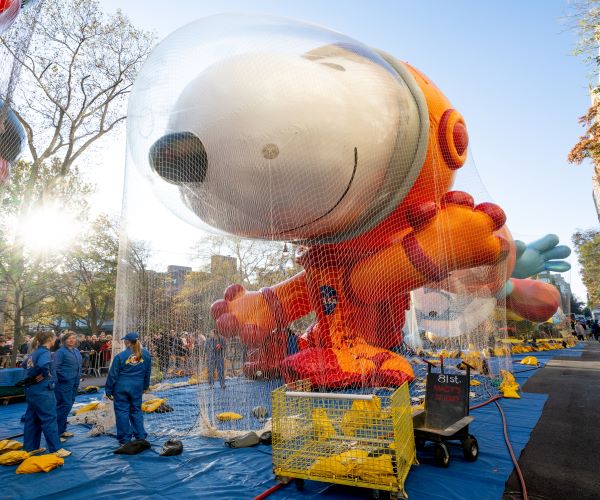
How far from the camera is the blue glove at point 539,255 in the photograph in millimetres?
16125

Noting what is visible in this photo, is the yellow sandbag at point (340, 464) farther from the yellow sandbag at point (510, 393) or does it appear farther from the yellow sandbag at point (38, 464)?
the yellow sandbag at point (510, 393)

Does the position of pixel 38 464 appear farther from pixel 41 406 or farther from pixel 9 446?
pixel 9 446

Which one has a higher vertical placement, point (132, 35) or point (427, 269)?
point (132, 35)

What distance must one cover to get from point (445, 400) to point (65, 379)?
16.6 feet

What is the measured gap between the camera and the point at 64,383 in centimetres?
560

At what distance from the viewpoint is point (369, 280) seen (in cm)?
697

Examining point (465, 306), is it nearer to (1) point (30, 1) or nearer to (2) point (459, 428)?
(2) point (459, 428)

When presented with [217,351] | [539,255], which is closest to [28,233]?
[217,351]

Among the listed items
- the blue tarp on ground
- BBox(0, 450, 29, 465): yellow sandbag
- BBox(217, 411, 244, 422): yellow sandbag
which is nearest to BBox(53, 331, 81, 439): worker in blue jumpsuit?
the blue tarp on ground

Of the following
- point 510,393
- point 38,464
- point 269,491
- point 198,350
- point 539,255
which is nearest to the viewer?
point 269,491

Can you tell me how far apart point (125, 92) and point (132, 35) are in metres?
1.97

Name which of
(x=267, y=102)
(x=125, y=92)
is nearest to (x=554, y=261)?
(x=267, y=102)

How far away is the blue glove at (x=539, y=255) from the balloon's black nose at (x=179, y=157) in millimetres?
14692

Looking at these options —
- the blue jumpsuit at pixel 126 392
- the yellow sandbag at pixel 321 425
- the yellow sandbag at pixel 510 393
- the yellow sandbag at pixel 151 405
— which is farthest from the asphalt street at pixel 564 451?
the yellow sandbag at pixel 151 405
